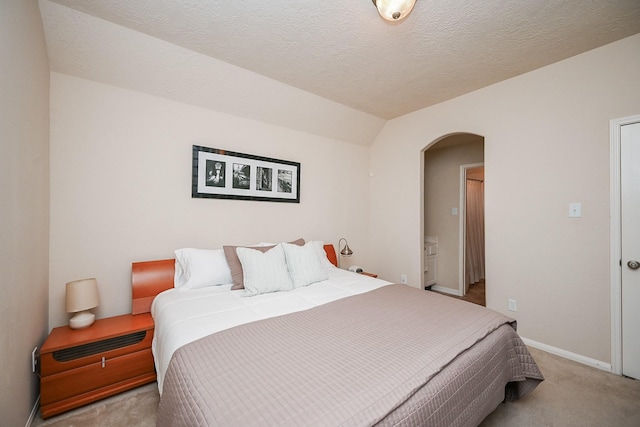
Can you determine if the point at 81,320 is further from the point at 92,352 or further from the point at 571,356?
the point at 571,356

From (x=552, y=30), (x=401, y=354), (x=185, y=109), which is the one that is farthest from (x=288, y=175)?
(x=552, y=30)

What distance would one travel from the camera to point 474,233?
4.78 m

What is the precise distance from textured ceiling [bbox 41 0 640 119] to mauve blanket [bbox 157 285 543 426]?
205 centimetres

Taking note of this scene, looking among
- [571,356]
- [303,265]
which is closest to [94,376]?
[303,265]

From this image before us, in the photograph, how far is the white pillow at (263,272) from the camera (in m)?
2.06

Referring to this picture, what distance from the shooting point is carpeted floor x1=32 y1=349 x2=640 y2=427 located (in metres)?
1.54

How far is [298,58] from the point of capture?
224 cm

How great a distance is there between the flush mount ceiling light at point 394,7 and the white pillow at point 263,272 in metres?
1.96

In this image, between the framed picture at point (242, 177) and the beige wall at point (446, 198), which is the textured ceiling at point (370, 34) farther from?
the beige wall at point (446, 198)

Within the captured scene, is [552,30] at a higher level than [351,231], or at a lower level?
higher

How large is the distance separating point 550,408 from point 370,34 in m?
2.92

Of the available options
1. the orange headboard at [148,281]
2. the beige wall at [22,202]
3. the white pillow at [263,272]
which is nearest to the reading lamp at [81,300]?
the beige wall at [22,202]

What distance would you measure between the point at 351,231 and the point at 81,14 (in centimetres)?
344

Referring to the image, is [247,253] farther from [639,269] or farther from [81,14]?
[639,269]
